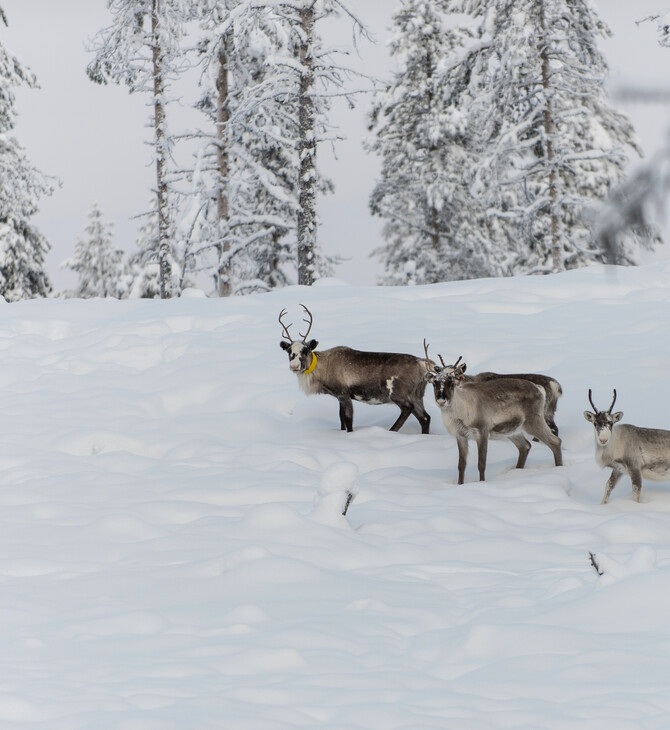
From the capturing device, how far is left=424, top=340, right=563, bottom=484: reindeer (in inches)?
328

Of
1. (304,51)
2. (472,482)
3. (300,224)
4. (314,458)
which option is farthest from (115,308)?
(472,482)

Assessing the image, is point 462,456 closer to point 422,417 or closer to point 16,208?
point 422,417

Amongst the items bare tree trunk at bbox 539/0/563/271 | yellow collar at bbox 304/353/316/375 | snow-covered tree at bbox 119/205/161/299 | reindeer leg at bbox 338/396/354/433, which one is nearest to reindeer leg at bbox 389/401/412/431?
reindeer leg at bbox 338/396/354/433

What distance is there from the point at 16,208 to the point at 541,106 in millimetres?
17108

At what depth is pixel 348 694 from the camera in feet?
13.3

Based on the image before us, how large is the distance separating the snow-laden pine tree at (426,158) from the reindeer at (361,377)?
68.1 ft

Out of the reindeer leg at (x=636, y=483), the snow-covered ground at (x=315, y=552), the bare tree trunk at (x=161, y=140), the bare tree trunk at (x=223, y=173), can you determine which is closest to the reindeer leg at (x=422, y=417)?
the snow-covered ground at (x=315, y=552)

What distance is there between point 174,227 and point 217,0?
6.52m

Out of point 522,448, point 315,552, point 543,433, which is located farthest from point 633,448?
point 315,552

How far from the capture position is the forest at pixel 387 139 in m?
21.1

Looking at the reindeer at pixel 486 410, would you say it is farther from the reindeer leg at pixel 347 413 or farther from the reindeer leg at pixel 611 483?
the reindeer leg at pixel 347 413

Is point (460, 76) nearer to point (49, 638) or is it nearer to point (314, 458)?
point (314, 458)

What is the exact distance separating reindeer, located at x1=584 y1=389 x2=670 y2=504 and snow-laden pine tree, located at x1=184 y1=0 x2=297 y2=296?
1501 cm

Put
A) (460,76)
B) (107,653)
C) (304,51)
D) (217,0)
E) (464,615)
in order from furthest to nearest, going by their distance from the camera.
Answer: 1. (460,76)
2. (217,0)
3. (304,51)
4. (464,615)
5. (107,653)
